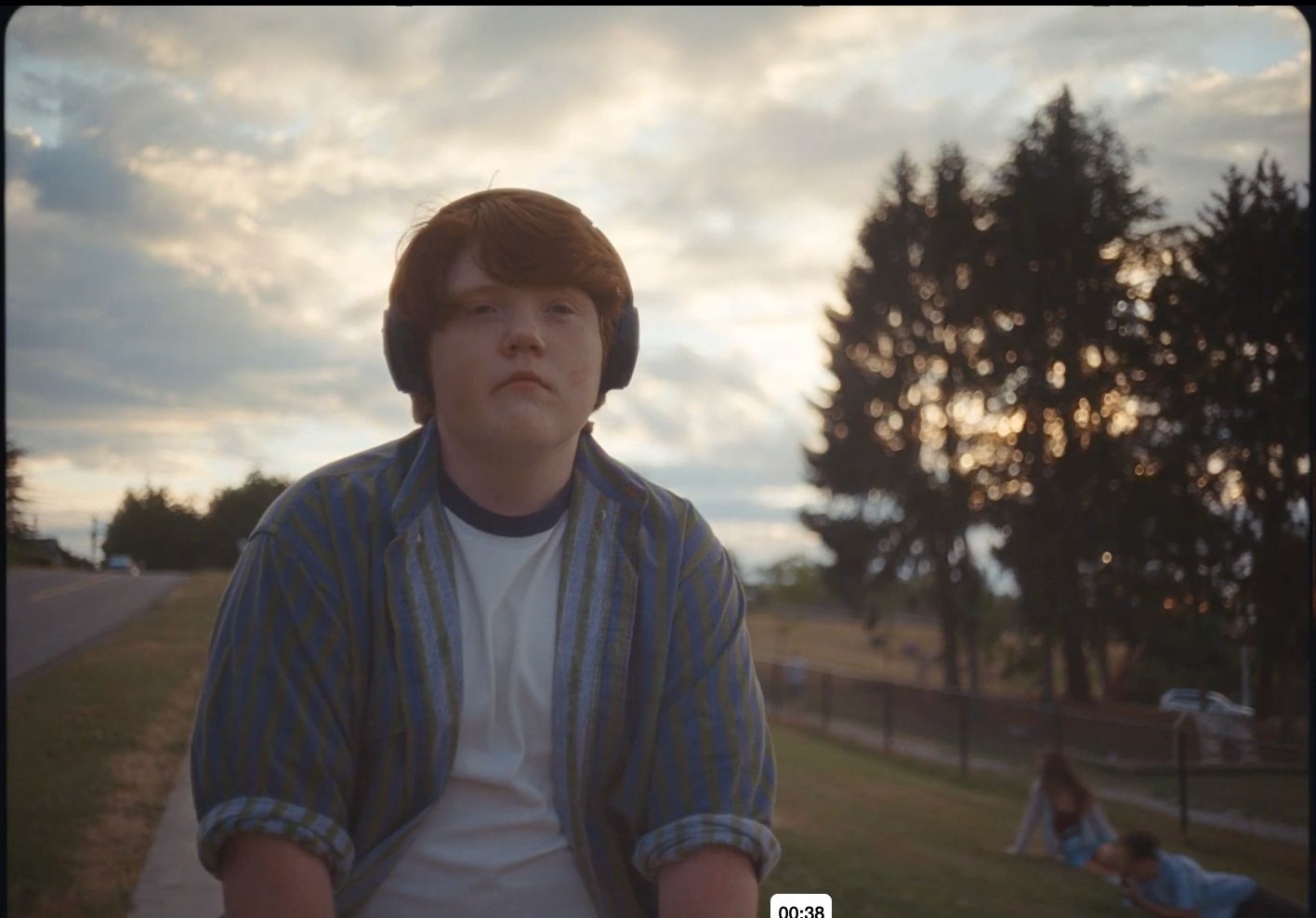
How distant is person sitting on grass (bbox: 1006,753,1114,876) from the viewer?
4.79 m

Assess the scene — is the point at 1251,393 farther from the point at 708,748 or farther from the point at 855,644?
the point at 855,644

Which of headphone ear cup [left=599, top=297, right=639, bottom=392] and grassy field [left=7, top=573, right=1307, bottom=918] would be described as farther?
grassy field [left=7, top=573, right=1307, bottom=918]

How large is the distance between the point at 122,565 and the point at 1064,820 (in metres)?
4.21

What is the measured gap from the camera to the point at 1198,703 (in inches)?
250

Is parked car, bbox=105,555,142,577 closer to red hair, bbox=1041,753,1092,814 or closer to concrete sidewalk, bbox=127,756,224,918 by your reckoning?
concrete sidewalk, bbox=127,756,224,918

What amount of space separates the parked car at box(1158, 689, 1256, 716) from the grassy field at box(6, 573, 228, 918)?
15.8 ft

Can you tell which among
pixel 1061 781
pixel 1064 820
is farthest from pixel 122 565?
pixel 1061 781

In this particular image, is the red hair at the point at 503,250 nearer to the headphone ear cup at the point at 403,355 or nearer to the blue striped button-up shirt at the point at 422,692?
the headphone ear cup at the point at 403,355

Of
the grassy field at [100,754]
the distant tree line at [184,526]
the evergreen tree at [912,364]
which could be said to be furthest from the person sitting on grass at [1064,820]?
the distant tree line at [184,526]

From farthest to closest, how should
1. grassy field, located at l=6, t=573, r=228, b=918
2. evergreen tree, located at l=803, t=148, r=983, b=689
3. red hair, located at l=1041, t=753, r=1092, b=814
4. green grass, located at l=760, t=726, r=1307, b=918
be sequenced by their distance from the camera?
red hair, located at l=1041, t=753, r=1092, b=814, evergreen tree, located at l=803, t=148, r=983, b=689, green grass, located at l=760, t=726, r=1307, b=918, grassy field, located at l=6, t=573, r=228, b=918

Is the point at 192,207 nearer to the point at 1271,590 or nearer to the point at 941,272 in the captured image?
the point at 1271,590

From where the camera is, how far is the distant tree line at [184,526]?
7.54 ft

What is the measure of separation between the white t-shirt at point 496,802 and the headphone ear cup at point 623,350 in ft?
1.19
